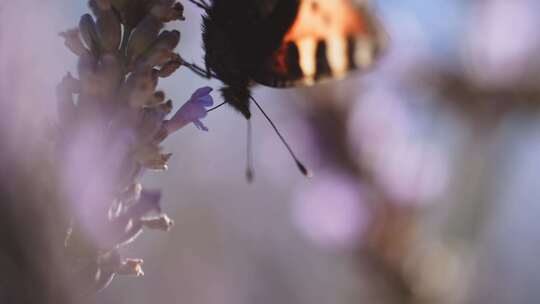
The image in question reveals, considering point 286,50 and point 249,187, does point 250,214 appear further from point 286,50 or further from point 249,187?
point 286,50

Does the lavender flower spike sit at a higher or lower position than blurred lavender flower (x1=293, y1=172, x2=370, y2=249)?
higher

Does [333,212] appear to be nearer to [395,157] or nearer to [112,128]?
[395,157]

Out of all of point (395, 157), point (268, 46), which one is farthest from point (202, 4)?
point (395, 157)

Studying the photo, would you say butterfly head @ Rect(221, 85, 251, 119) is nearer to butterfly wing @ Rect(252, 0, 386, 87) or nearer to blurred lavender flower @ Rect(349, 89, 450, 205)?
butterfly wing @ Rect(252, 0, 386, 87)

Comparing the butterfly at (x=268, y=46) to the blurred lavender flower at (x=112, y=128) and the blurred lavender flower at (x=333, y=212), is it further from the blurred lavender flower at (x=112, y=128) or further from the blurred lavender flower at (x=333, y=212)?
the blurred lavender flower at (x=333, y=212)

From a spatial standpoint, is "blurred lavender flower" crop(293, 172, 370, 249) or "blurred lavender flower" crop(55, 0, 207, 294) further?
"blurred lavender flower" crop(293, 172, 370, 249)

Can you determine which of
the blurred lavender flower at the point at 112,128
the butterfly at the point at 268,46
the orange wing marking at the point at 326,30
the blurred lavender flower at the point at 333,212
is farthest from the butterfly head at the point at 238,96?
the blurred lavender flower at the point at 333,212

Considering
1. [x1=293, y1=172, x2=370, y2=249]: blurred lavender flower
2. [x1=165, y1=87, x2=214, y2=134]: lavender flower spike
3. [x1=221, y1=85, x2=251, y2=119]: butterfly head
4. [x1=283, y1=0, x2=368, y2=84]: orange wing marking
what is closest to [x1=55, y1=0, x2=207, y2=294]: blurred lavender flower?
[x1=165, y1=87, x2=214, y2=134]: lavender flower spike
